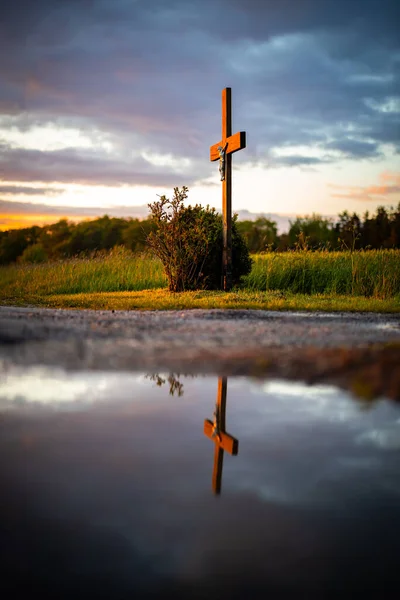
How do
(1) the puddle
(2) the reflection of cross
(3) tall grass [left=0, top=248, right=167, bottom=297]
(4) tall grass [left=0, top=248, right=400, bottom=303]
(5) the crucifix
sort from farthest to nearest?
(3) tall grass [left=0, top=248, right=167, bottom=297] → (4) tall grass [left=0, top=248, right=400, bottom=303] → (5) the crucifix → (2) the reflection of cross → (1) the puddle

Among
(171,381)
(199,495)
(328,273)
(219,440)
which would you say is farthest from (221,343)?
(328,273)

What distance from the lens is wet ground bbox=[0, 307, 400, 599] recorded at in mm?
2348

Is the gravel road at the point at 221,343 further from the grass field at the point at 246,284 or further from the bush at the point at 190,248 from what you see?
the bush at the point at 190,248

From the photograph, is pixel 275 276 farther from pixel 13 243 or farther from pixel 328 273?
pixel 13 243

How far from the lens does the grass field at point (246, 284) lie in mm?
13711

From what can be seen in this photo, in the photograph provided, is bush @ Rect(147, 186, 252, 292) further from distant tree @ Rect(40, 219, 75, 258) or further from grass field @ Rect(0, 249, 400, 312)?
distant tree @ Rect(40, 219, 75, 258)

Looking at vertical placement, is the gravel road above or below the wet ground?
above

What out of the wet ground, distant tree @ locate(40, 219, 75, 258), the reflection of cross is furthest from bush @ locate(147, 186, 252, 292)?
distant tree @ locate(40, 219, 75, 258)

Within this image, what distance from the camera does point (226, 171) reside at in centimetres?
1739

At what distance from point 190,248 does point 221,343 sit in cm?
Answer: 922

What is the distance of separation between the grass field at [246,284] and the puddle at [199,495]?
8.30 m

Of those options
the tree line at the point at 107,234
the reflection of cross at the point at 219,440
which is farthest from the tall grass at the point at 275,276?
the tree line at the point at 107,234

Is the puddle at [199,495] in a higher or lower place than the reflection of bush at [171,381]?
lower

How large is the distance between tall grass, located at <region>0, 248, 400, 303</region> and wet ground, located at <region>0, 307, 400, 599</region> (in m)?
11.2
